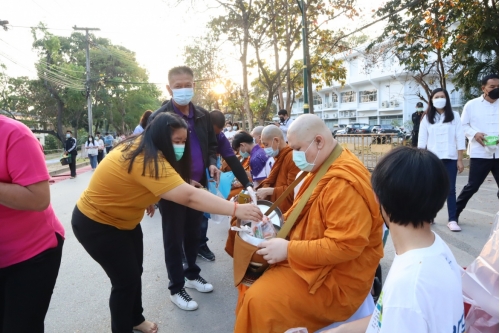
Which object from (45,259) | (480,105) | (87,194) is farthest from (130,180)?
(480,105)

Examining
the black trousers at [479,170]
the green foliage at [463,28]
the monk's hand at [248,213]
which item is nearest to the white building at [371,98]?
the green foliage at [463,28]

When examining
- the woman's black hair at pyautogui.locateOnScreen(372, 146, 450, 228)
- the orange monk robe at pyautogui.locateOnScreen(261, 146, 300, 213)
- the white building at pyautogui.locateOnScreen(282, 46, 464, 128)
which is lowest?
the orange monk robe at pyautogui.locateOnScreen(261, 146, 300, 213)

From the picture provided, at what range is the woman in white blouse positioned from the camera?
449 centimetres

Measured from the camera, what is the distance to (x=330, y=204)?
184 cm

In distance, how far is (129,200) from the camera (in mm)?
2209

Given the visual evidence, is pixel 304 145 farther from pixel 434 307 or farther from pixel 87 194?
pixel 87 194

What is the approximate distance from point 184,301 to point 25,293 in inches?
61.5

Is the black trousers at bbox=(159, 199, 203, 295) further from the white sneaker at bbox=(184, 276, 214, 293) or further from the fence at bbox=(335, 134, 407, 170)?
the fence at bbox=(335, 134, 407, 170)

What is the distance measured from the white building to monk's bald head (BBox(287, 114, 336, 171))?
32.3 meters

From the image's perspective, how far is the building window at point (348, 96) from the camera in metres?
45.2

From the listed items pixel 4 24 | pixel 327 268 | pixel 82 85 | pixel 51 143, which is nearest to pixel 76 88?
pixel 82 85

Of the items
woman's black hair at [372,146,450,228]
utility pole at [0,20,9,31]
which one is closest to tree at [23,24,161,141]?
utility pole at [0,20,9,31]

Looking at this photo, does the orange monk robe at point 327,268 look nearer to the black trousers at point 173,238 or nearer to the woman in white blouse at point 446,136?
the black trousers at point 173,238

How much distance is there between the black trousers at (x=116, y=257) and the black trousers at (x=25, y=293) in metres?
0.47
